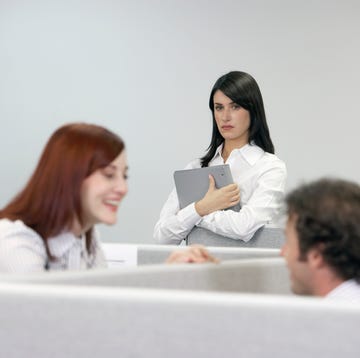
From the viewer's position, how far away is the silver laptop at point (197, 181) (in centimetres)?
264

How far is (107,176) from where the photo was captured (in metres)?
1.66

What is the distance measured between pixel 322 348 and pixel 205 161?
6.45ft

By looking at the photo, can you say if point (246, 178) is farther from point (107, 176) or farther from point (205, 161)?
point (107, 176)

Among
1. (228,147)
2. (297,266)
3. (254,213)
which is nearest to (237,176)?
(228,147)

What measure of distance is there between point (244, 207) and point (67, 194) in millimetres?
1162

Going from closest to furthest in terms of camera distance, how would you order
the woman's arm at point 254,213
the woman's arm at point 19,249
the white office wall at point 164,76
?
the woman's arm at point 19,249
the woman's arm at point 254,213
the white office wall at point 164,76

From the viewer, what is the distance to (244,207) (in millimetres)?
2654

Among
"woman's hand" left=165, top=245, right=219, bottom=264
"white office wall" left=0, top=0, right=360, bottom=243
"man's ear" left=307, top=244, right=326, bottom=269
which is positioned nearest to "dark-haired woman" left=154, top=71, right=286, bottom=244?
"woman's hand" left=165, top=245, right=219, bottom=264

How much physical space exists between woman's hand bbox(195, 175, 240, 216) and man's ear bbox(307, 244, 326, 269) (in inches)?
52.3

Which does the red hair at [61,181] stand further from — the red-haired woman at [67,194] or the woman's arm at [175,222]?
the woman's arm at [175,222]

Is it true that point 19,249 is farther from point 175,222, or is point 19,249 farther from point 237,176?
point 237,176

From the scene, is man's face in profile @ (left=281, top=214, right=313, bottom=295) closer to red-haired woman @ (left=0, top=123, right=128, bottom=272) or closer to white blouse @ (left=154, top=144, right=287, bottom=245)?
red-haired woman @ (left=0, top=123, right=128, bottom=272)

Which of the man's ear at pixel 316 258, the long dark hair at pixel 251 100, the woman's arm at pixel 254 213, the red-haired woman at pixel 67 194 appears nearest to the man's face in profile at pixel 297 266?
the man's ear at pixel 316 258

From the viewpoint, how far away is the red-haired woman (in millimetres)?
1605
